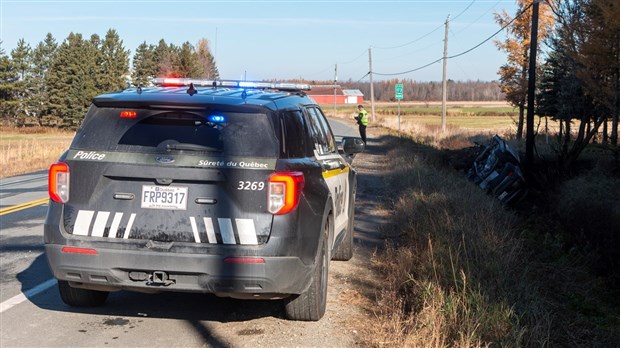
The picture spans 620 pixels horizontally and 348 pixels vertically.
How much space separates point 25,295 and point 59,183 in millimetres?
1843

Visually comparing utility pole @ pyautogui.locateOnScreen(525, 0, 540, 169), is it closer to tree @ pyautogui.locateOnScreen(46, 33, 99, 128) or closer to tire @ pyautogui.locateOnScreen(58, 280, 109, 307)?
tire @ pyautogui.locateOnScreen(58, 280, 109, 307)

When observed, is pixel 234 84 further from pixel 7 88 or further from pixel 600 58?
pixel 7 88

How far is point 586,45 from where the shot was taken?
14281mm

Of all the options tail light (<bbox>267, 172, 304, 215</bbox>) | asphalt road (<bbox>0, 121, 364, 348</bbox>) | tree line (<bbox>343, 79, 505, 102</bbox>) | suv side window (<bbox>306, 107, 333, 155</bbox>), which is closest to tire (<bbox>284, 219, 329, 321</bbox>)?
asphalt road (<bbox>0, 121, 364, 348</bbox>)

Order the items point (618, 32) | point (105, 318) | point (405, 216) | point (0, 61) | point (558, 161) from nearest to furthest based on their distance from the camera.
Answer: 1. point (105, 318)
2. point (405, 216)
3. point (618, 32)
4. point (558, 161)
5. point (0, 61)

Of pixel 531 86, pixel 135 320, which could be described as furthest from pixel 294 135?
pixel 531 86

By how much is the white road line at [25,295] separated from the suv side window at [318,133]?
9.71ft

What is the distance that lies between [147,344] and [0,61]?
78895 mm

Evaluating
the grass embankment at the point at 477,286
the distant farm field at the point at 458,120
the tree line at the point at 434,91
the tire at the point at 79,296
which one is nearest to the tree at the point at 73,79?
the distant farm field at the point at 458,120

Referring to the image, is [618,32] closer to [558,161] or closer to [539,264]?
[558,161]

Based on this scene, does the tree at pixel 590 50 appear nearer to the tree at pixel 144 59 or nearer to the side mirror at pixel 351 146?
the side mirror at pixel 351 146

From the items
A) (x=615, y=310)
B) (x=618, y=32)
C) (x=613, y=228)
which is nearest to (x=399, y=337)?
(x=615, y=310)

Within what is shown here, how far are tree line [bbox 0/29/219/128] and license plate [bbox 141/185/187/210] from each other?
64.6 m

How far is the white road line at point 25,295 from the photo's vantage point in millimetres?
5648
